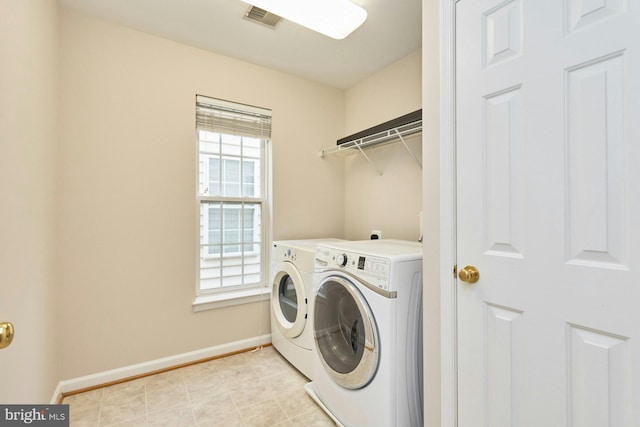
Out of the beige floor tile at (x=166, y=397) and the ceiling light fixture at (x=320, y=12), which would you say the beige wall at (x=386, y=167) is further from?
the beige floor tile at (x=166, y=397)

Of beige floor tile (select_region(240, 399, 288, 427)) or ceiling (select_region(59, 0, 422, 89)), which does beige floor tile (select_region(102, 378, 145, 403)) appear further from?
ceiling (select_region(59, 0, 422, 89))

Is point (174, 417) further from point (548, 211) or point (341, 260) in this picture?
point (548, 211)

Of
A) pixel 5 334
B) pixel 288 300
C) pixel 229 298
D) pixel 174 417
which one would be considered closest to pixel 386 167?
pixel 288 300

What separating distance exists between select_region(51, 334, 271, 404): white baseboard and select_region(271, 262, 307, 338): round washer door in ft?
1.20

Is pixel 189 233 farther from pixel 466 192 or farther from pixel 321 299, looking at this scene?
pixel 466 192

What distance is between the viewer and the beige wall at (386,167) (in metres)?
2.37

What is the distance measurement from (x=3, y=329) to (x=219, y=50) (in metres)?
2.28

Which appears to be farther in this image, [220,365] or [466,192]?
[220,365]

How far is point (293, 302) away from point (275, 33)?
1.99 metres

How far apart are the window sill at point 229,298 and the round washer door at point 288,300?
0.55ft

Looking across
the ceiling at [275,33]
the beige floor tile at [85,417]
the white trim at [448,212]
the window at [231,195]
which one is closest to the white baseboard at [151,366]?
the beige floor tile at [85,417]

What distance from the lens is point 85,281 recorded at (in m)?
1.98

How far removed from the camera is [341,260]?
1634 millimetres

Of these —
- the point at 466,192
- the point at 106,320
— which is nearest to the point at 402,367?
the point at 466,192
